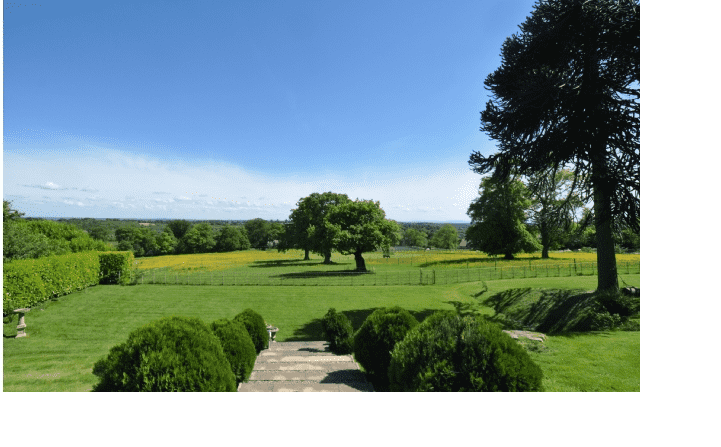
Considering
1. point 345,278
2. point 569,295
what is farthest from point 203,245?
point 569,295

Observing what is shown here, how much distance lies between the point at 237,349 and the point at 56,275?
45.8 ft

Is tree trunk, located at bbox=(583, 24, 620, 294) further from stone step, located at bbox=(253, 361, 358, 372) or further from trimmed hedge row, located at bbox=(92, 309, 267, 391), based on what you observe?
trimmed hedge row, located at bbox=(92, 309, 267, 391)

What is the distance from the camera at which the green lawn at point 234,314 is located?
4.33 meters

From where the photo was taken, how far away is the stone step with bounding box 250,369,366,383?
4180mm

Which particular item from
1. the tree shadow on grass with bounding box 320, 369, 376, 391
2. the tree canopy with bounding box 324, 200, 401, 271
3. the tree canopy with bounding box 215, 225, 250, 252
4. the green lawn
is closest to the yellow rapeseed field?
the tree canopy with bounding box 215, 225, 250, 252

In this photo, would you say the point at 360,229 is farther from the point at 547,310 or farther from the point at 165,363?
the point at 165,363

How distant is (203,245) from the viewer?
143 feet

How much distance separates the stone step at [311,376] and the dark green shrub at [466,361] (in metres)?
1.47

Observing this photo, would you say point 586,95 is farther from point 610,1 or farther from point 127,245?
point 127,245

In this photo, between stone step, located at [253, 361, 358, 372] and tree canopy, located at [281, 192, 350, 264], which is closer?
stone step, located at [253, 361, 358, 372]

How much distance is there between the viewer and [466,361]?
271 cm

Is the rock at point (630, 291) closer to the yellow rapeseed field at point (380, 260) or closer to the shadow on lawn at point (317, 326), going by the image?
the yellow rapeseed field at point (380, 260)

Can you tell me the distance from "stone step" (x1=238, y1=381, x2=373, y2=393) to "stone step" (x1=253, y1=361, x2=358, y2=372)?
75cm

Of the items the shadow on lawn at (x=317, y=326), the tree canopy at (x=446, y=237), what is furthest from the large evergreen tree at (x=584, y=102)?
the tree canopy at (x=446, y=237)
